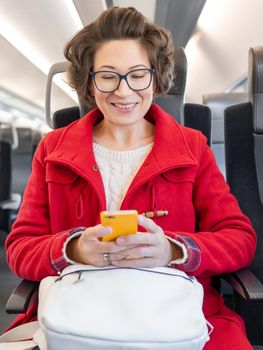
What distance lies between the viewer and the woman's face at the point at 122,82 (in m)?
1.30

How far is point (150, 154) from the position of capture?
1357 mm

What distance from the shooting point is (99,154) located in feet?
4.67

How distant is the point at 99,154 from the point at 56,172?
15cm

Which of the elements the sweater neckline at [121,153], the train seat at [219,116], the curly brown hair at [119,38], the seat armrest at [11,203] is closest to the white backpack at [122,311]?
the sweater neckline at [121,153]

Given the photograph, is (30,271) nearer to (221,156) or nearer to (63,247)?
(63,247)

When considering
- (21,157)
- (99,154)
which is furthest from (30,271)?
(21,157)

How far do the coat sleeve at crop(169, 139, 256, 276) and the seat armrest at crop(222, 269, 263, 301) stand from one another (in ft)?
0.08

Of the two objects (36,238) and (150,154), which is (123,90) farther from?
(36,238)

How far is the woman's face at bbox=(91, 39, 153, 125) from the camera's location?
130cm

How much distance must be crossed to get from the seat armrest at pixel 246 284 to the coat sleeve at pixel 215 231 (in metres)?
0.03

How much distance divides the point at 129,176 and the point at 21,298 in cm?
47

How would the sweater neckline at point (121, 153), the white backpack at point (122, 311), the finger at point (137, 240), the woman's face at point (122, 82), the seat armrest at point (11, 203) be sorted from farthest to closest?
the seat armrest at point (11, 203)
the sweater neckline at point (121, 153)
the woman's face at point (122, 82)
the finger at point (137, 240)
the white backpack at point (122, 311)

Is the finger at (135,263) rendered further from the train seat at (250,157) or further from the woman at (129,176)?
the train seat at (250,157)

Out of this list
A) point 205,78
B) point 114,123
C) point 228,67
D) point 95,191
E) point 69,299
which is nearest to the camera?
point 69,299
